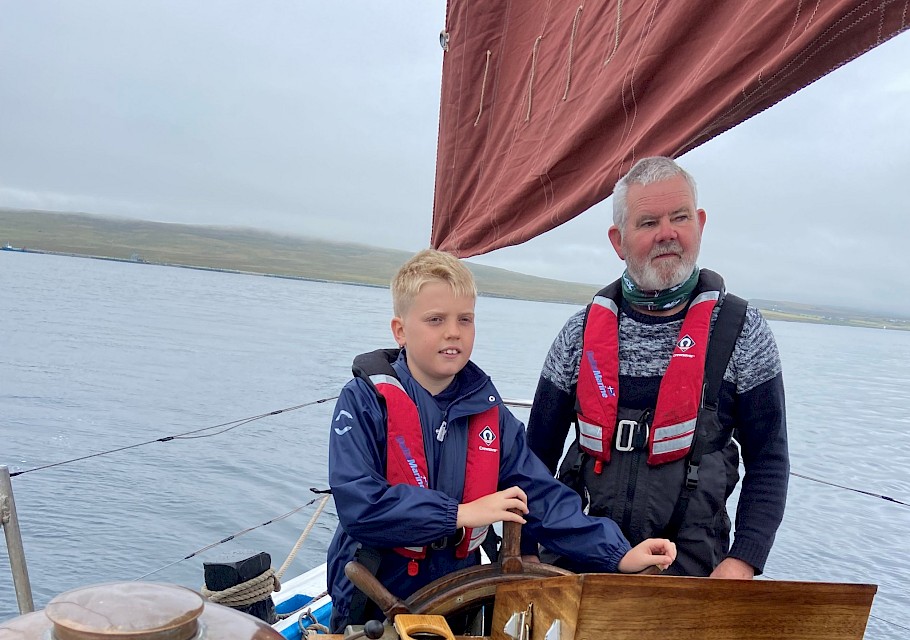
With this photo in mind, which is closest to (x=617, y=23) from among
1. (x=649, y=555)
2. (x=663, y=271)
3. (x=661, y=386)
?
(x=663, y=271)

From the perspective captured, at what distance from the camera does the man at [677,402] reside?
1955mm

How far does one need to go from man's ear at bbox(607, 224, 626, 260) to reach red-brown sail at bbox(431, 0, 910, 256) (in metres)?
0.10

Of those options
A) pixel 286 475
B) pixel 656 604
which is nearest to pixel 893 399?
pixel 286 475

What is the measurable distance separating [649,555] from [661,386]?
0.46 m

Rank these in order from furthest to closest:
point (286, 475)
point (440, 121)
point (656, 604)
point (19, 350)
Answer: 1. point (19, 350)
2. point (286, 475)
3. point (440, 121)
4. point (656, 604)

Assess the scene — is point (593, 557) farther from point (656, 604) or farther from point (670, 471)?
point (656, 604)

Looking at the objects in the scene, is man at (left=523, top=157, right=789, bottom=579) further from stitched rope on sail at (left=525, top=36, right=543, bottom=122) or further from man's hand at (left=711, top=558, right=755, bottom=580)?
stitched rope on sail at (left=525, top=36, right=543, bottom=122)

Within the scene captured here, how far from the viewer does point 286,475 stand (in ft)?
33.7

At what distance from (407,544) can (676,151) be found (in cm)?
112

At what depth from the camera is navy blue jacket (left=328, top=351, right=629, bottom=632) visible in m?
1.64

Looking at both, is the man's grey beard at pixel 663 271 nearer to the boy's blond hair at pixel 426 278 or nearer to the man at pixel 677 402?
the man at pixel 677 402

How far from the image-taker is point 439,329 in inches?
73.4

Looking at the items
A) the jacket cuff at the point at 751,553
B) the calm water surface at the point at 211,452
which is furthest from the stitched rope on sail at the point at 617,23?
the calm water surface at the point at 211,452

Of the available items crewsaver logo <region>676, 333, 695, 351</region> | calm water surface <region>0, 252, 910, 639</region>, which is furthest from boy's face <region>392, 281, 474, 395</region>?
calm water surface <region>0, 252, 910, 639</region>
